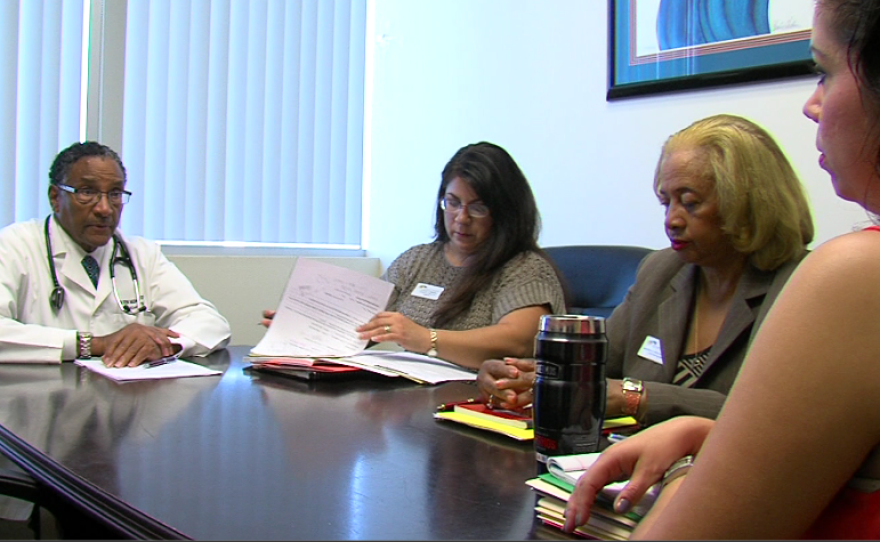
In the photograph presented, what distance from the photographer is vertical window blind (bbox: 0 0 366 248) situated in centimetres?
338

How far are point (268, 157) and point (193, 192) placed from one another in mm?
413

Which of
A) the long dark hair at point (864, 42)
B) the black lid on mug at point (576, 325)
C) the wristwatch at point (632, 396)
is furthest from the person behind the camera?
the wristwatch at point (632, 396)

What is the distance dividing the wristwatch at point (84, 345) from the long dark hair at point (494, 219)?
1.01 meters

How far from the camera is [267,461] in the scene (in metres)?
1.05

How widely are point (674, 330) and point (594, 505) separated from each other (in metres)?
1.08

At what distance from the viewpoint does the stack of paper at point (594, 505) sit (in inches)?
30.0

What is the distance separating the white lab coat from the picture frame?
172cm

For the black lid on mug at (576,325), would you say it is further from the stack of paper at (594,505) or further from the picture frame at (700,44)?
the picture frame at (700,44)

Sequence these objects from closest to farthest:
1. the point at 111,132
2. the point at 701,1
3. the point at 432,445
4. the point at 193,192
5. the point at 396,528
Result: the point at 396,528, the point at 432,445, the point at 701,1, the point at 111,132, the point at 193,192

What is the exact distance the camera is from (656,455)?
0.80 meters

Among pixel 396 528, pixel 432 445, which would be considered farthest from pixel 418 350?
pixel 396 528

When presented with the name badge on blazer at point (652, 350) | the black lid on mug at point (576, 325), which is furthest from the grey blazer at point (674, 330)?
the black lid on mug at point (576, 325)

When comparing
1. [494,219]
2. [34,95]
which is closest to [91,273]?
[34,95]

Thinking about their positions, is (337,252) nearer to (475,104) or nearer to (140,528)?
(475,104)
